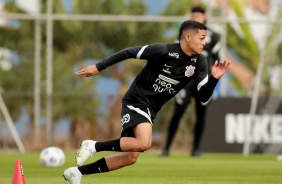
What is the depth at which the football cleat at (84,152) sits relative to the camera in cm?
827

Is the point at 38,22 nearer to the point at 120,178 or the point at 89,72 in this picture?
the point at 120,178

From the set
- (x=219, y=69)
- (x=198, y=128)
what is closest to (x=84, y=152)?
(x=219, y=69)

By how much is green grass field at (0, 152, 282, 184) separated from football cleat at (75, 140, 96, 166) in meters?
0.86

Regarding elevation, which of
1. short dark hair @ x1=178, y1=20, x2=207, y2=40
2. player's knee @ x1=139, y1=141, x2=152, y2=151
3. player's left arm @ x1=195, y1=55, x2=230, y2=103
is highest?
short dark hair @ x1=178, y1=20, x2=207, y2=40

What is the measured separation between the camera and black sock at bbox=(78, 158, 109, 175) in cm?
833

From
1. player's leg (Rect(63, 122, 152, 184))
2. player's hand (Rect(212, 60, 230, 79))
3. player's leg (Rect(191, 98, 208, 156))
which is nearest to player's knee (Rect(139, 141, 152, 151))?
player's leg (Rect(63, 122, 152, 184))

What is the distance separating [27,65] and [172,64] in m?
11.9

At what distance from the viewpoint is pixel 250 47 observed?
83.6 ft

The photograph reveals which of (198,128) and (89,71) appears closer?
(89,71)

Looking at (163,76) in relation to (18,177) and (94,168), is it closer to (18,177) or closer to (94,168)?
(94,168)

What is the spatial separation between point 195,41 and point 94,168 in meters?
1.65

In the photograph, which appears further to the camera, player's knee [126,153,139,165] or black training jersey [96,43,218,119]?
black training jersey [96,43,218,119]

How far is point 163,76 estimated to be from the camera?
8680 mm

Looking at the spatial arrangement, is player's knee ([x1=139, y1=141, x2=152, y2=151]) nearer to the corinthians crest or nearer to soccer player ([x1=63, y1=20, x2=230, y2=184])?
soccer player ([x1=63, y1=20, x2=230, y2=184])
